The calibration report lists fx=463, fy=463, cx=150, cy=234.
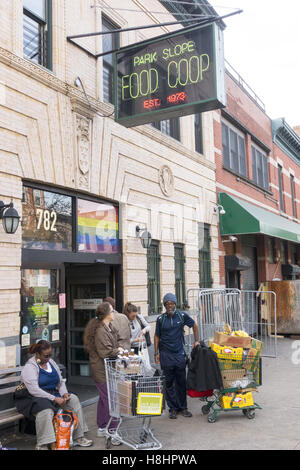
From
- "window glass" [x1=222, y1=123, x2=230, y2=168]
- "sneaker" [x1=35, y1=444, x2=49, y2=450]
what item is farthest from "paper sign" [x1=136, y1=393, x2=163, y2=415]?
"window glass" [x1=222, y1=123, x2=230, y2=168]

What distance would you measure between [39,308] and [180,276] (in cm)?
539

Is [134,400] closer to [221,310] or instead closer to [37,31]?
[221,310]

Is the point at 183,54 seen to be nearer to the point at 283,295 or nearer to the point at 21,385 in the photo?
the point at 21,385

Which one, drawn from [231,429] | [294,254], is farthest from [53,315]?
[294,254]

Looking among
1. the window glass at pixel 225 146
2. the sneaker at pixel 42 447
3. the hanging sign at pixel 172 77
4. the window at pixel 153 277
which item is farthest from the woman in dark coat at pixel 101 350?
the window glass at pixel 225 146

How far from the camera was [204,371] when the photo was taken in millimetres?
6770

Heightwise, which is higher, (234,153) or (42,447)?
(234,153)

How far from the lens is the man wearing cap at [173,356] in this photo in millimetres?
7090

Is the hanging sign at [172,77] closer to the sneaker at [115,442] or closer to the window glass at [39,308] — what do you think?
the window glass at [39,308]

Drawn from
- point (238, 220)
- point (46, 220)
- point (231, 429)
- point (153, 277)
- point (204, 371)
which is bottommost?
point (231, 429)

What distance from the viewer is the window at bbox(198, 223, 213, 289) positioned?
44.0 feet

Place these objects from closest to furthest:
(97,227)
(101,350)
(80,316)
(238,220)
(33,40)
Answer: (101,350)
(33,40)
(97,227)
(80,316)
(238,220)

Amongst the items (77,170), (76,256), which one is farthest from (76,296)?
(77,170)

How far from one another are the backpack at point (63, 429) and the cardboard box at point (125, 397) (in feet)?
2.05
